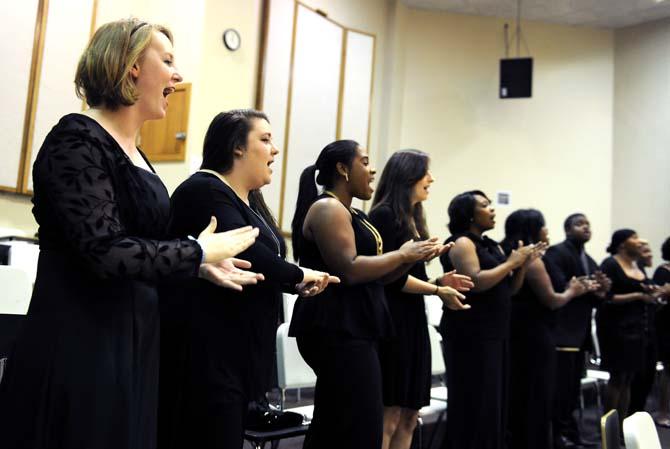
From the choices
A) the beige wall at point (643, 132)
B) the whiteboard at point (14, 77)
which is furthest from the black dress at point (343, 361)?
the beige wall at point (643, 132)

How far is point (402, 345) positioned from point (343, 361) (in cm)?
66

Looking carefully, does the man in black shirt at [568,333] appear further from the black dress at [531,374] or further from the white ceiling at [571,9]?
the white ceiling at [571,9]

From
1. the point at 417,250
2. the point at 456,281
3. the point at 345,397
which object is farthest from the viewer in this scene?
the point at 456,281

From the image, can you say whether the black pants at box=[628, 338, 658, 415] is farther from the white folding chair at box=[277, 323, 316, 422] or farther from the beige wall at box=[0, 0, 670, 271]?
the beige wall at box=[0, 0, 670, 271]

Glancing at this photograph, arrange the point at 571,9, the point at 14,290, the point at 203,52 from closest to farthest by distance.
Result: 1. the point at 14,290
2. the point at 203,52
3. the point at 571,9

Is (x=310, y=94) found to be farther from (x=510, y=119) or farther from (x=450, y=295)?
(x=450, y=295)

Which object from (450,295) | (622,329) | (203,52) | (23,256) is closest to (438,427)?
(450,295)

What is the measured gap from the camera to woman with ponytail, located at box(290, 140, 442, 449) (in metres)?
2.32

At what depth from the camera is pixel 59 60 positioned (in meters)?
5.60

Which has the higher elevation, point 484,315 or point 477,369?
point 484,315

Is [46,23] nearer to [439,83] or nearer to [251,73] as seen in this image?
[251,73]

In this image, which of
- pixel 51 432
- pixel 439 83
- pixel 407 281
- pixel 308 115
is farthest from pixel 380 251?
pixel 439 83

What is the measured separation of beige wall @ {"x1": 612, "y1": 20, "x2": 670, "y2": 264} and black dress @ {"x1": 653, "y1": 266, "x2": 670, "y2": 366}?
2663mm

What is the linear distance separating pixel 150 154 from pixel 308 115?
1811mm
